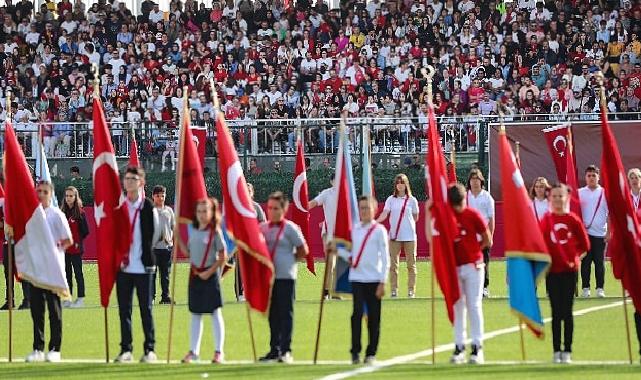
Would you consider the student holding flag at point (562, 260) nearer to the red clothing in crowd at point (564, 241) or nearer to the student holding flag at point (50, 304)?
the red clothing in crowd at point (564, 241)

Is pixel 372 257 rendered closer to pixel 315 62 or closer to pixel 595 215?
pixel 595 215

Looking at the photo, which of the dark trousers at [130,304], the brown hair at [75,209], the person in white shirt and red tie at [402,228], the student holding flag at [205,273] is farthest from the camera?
the person in white shirt and red tie at [402,228]

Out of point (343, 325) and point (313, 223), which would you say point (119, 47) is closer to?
point (313, 223)

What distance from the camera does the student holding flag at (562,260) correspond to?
1591cm

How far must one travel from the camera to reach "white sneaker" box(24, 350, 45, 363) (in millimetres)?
16609

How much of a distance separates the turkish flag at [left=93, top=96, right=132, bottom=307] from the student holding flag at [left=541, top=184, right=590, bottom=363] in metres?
4.40

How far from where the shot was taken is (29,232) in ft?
57.0

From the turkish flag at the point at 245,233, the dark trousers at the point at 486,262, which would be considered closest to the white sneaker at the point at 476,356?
the turkish flag at the point at 245,233

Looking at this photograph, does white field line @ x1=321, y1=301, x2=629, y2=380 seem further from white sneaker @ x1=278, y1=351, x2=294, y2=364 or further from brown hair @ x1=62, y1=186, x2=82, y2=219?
brown hair @ x1=62, y1=186, x2=82, y2=219

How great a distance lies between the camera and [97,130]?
17.5 meters

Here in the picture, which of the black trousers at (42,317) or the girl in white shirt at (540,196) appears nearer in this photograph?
the black trousers at (42,317)

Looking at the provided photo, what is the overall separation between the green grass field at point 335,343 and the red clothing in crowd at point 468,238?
110 centimetres

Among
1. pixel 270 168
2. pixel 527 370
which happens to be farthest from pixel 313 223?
pixel 527 370

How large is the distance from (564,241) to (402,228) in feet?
25.9
